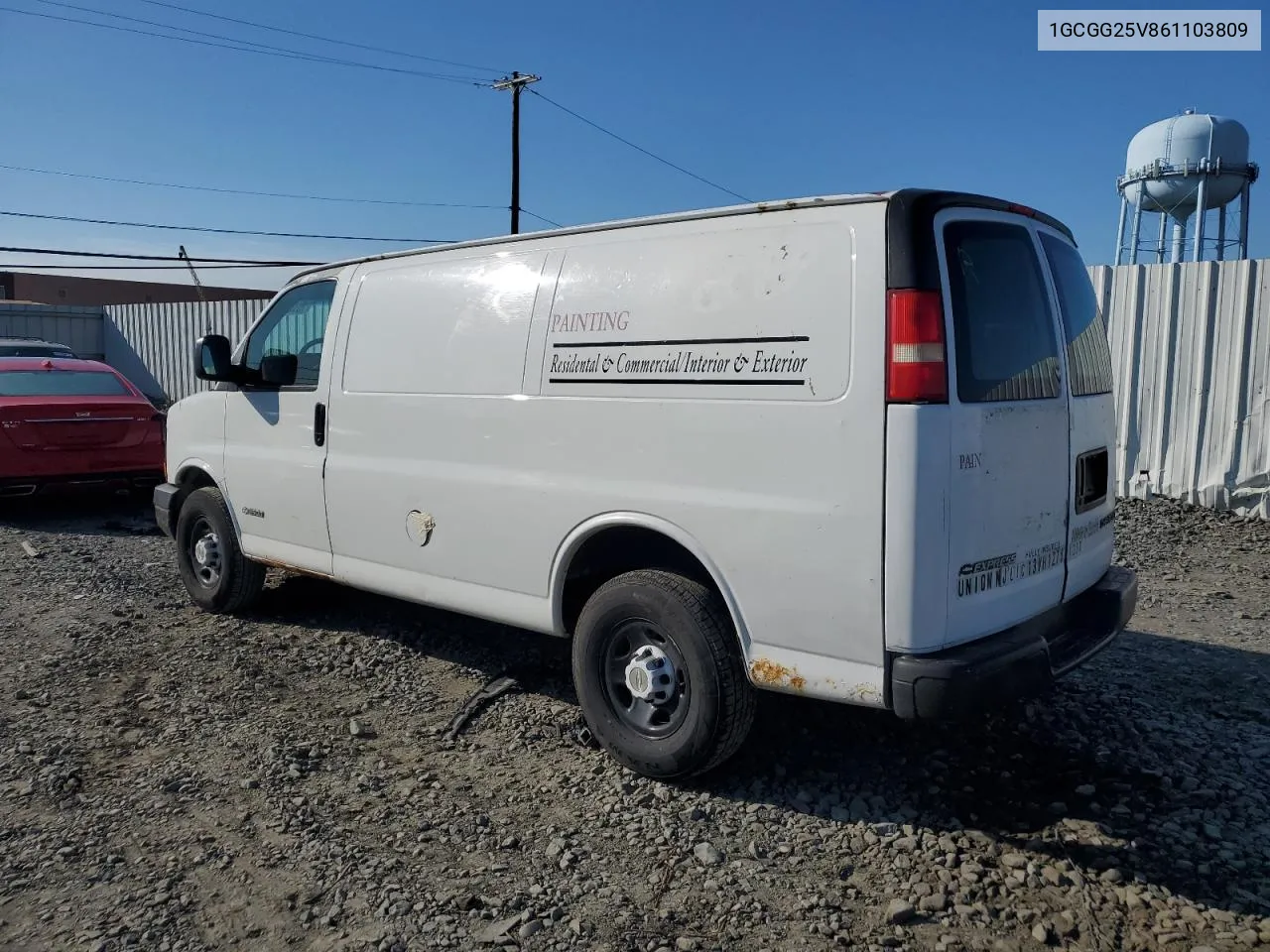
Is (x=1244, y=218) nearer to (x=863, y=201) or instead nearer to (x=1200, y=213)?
(x=1200, y=213)

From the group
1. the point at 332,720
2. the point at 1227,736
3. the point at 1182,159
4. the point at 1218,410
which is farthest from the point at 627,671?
the point at 1182,159

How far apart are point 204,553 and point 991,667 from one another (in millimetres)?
4973

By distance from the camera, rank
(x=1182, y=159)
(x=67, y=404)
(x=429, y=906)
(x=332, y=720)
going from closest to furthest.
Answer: (x=429, y=906) → (x=332, y=720) → (x=67, y=404) → (x=1182, y=159)

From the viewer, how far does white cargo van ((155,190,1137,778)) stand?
328cm

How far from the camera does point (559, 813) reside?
3807 millimetres

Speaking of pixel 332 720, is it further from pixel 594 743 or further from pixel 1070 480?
pixel 1070 480

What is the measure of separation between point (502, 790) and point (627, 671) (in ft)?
2.21

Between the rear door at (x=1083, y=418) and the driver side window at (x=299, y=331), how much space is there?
3649 mm

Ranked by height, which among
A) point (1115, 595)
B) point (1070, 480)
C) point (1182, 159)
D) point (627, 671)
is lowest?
point (627, 671)

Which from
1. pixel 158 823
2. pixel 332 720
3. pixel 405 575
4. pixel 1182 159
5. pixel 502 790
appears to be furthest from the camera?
pixel 1182 159

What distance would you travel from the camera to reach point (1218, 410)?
885 centimetres

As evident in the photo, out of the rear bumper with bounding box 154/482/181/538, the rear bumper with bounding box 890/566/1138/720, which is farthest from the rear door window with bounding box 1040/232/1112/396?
the rear bumper with bounding box 154/482/181/538

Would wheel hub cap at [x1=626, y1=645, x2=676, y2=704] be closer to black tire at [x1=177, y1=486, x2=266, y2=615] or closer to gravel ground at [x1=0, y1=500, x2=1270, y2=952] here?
gravel ground at [x1=0, y1=500, x2=1270, y2=952]

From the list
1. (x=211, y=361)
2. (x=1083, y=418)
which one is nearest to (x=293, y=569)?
(x=211, y=361)
